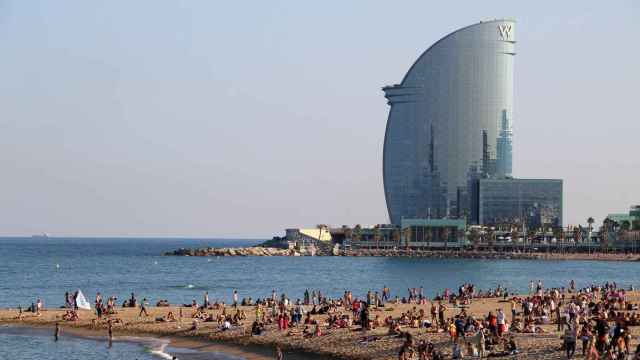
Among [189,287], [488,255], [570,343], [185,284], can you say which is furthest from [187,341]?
[488,255]

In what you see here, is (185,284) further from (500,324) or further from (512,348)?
(512,348)

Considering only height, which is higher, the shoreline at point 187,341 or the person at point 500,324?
the person at point 500,324

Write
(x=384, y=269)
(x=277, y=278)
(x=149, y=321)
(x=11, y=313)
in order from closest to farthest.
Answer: (x=149, y=321) < (x=11, y=313) < (x=277, y=278) < (x=384, y=269)

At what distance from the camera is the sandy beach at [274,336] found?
4006 centimetres

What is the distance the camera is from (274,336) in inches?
1815

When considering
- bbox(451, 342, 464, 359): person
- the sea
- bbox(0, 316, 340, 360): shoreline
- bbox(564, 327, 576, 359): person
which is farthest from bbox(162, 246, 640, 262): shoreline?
bbox(564, 327, 576, 359): person

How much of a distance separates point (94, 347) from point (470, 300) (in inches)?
1066

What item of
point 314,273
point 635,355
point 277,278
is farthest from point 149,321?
point 314,273

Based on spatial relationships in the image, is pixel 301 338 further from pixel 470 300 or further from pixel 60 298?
pixel 60 298

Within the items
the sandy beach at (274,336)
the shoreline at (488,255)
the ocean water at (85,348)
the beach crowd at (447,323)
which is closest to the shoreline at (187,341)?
the sandy beach at (274,336)

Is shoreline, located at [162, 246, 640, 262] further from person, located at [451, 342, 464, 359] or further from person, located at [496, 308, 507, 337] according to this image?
person, located at [451, 342, 464, 359]

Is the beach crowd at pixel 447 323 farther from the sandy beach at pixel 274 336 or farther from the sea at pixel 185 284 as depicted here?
the sea at pixel 185 284

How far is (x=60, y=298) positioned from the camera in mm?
78000

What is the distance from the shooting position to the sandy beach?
40062mm
